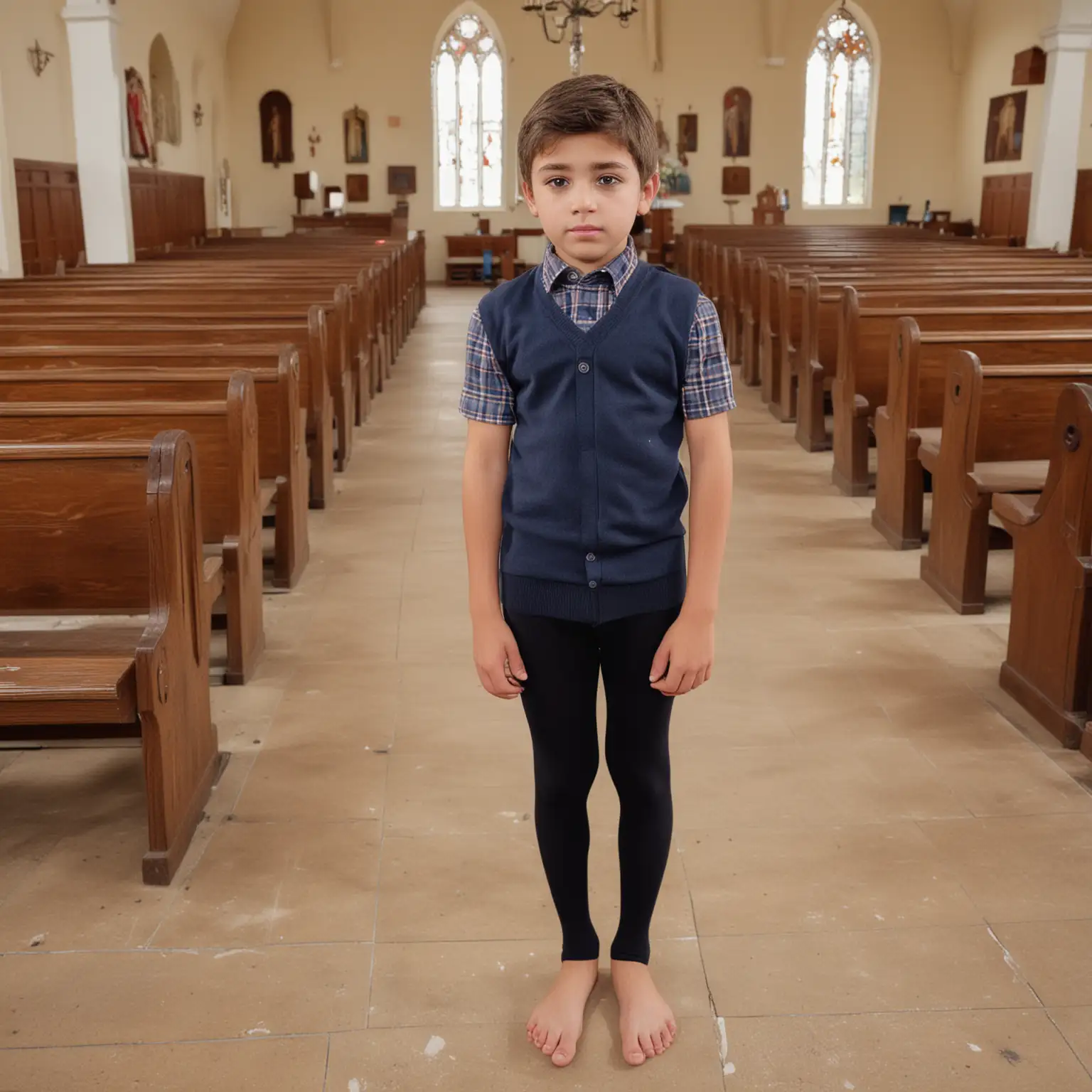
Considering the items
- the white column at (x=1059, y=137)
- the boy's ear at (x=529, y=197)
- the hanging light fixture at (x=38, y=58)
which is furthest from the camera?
the white column at (x=1059, y=137)

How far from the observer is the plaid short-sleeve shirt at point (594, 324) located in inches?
67.2

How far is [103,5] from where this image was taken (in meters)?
11.5

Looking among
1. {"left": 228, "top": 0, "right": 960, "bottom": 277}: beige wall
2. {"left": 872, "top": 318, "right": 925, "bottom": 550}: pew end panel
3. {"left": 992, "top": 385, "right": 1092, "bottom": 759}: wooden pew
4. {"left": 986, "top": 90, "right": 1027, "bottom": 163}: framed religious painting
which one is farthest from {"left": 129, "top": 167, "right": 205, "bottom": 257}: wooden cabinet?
{"left": 992, "top": 385, "right": 1092, "bottom": 759}: wooden pew

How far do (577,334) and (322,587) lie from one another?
3018mm

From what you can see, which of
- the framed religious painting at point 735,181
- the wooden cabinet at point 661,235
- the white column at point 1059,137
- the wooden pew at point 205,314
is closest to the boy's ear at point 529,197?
the wooden pew at point 205,314

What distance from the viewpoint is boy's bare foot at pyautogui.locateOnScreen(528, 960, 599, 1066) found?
2.01 m

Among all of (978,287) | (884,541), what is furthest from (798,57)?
(884,541)

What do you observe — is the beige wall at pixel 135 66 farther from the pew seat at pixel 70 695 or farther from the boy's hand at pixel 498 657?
the boy's hand at pixel 498 657

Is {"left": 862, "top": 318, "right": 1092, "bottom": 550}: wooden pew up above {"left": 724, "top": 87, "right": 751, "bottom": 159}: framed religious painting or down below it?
below

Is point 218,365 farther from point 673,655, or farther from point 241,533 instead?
point 673,655

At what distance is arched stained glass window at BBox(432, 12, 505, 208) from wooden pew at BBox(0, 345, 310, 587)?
16995 mm

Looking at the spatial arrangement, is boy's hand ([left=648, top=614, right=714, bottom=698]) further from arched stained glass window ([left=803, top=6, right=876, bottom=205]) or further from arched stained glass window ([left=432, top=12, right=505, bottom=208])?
arched stained glass window ([left=803, top=6, right=876, bottom=205])

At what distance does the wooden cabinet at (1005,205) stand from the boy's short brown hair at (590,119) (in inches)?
637

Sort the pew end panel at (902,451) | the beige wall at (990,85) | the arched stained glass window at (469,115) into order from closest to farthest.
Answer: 1. the pew end panel at (902,451)
2. the beige wall at (990,85)
3. the arched stained glass window at (469,115)
